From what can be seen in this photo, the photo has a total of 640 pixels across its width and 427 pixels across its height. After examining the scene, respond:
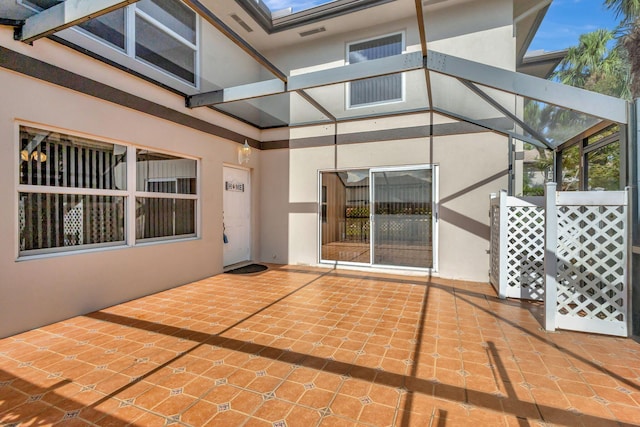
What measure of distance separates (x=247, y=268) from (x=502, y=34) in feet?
21.8

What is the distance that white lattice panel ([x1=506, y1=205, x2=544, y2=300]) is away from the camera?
438cm

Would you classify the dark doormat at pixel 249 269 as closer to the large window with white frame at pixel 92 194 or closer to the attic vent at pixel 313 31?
the large window with white frame at pixel 92 194

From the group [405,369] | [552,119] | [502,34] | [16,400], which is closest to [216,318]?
[16,400]

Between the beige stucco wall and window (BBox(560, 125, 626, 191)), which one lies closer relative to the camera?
the beige stucco wall

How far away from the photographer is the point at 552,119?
4555 mm

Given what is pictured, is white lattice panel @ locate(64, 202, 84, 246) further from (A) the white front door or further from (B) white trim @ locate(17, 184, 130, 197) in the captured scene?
(A) the white front door

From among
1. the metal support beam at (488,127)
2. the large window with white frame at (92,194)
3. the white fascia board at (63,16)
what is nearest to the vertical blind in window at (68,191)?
the large window with white frame at (92,194)

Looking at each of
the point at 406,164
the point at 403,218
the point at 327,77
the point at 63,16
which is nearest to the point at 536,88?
the point at 327,77

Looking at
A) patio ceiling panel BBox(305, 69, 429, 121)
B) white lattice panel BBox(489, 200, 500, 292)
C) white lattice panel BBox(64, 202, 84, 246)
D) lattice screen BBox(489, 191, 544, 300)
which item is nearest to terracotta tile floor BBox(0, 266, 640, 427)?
lattice screen BBox(489, 191, 544, 300)

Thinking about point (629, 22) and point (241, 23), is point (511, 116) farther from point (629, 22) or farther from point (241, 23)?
point (241, 23)

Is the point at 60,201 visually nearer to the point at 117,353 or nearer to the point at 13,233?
the point at 13,233

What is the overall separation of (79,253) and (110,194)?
88 cm

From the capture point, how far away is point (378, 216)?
20.2ft

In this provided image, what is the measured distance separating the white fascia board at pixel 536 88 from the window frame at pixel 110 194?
4271 millimetres
